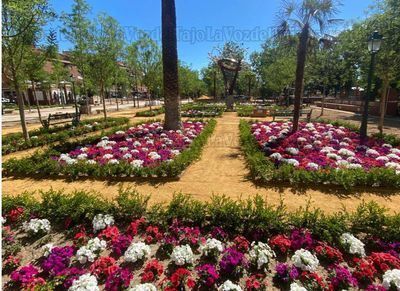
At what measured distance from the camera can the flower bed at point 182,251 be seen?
3.59 m

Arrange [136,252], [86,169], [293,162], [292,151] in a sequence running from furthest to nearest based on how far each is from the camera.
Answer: [292,151]
[293,162]
[86,169]
[136,252]

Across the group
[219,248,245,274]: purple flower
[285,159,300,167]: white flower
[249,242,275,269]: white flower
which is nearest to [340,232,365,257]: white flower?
[249,242,275,269]: white flower

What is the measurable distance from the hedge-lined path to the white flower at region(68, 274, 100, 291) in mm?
3134

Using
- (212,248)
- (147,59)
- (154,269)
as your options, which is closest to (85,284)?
(154,269)

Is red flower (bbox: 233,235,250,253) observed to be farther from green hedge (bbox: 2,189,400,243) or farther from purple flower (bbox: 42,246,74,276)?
purple flower (bbox: 42,246,74,276)

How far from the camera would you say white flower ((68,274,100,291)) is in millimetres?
3299

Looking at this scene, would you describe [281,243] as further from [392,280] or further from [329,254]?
[392,280]

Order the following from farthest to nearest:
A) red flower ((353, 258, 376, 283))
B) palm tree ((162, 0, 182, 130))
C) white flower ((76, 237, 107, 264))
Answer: palm tree ((162, 0, 182, 130)), white flower ((76, 237, 107, 264)), red flower ((353, 258, 376, 283))

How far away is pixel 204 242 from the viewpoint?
4.43 metres

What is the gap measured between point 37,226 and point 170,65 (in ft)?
34.0

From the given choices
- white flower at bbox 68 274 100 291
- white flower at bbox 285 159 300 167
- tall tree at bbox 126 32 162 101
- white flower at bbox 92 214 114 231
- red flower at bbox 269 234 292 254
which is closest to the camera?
white flower at bbox 68 274 100 291

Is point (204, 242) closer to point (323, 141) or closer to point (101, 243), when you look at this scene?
point (101, 243)

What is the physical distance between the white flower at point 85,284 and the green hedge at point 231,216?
1.68 meters

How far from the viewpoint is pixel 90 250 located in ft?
13.5
